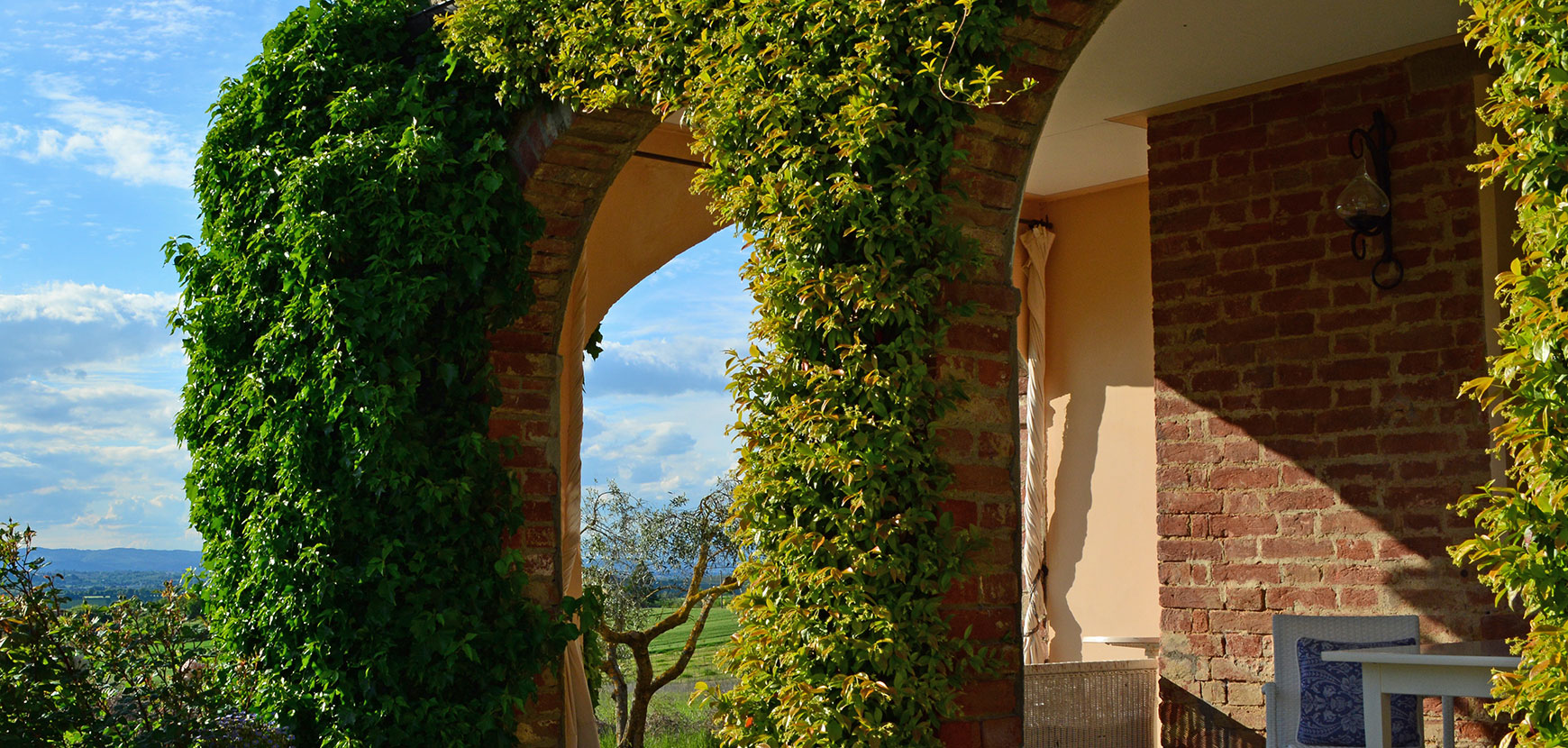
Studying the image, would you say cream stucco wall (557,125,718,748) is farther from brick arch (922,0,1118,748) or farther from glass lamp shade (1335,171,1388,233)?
brick arch (922,0,1118,748)

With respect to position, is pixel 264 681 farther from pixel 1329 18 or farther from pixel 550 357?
pixel 1329 18

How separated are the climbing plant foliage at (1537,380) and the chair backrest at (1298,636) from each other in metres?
2.30

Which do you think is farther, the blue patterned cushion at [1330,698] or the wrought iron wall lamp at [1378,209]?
the wrought iron wall lamp at [1378,209]

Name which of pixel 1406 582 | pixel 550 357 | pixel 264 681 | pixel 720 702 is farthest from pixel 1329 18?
pixel 264 681

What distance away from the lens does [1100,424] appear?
668 cm

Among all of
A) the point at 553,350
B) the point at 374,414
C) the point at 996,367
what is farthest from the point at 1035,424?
the point at 996,367

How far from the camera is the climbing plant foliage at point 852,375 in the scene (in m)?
2.47

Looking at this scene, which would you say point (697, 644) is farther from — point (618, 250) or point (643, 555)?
point (618, 250)

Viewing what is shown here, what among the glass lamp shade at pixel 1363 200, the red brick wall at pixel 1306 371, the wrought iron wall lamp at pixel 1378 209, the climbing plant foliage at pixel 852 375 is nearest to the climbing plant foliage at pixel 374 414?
the climbing plant foliage at pixel 852 375

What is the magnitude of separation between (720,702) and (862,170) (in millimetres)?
1148

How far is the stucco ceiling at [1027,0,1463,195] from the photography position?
4.23m

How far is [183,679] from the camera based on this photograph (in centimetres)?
407

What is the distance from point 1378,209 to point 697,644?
3.74 m

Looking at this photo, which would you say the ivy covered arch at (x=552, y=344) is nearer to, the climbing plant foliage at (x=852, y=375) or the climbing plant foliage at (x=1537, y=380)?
the climbing plant foliage at (x=852, y=375)
